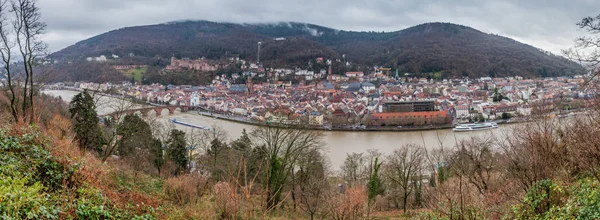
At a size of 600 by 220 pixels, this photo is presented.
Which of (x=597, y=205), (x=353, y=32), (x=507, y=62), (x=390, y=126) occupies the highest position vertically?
(x=353, y=32)

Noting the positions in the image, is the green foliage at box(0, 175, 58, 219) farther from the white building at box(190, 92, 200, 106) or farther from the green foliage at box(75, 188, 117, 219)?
the white building at box(190, 92, 200, 106)

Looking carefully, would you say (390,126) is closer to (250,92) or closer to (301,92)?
(301,92)

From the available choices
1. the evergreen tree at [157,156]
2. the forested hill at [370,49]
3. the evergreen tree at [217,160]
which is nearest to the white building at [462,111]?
the evergreen tree at [217,160]

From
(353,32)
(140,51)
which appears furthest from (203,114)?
(353,32)

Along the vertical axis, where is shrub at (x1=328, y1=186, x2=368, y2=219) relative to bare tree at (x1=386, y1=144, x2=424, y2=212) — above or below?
above

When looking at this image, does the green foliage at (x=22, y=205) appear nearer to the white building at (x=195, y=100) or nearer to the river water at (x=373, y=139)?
the river water at (x=373, y=139)

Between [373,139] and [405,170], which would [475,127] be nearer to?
[373,139]

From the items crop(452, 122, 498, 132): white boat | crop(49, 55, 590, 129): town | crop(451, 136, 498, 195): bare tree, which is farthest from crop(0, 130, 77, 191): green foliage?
crop(452, 122, 498, 132): white boat
